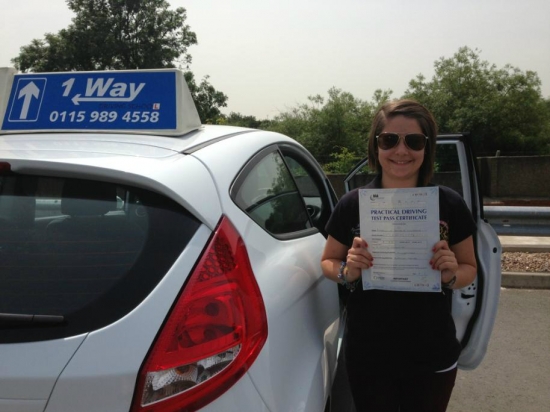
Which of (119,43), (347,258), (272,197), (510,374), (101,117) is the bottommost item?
(510,374)

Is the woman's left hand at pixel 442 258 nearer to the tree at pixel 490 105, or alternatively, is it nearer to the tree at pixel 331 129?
the tree at pixel 331 129

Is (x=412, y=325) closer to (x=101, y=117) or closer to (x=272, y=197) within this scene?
(x=272, y=197)

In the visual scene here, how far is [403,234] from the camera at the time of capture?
6.12 feet

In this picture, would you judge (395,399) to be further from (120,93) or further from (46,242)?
(120,93)

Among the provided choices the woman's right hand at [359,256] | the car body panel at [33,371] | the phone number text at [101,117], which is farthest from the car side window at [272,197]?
the car body panel at [33,371]

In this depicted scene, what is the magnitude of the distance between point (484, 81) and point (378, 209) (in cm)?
3079

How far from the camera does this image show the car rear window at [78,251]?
1.38 m

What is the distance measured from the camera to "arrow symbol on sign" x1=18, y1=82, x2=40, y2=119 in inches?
89.9

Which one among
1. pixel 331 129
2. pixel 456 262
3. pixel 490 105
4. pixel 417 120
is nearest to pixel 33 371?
pixel 456 262

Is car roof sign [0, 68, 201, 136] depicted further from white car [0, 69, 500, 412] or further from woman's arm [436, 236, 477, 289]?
woman's arm [436, 236, 477, 289]

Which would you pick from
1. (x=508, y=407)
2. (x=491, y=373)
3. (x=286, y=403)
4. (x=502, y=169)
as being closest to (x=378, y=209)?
(x=286, y=403)

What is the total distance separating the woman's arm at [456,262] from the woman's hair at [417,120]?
296 mm

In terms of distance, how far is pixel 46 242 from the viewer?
5.05 feet

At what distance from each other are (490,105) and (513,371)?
26.7 meters
